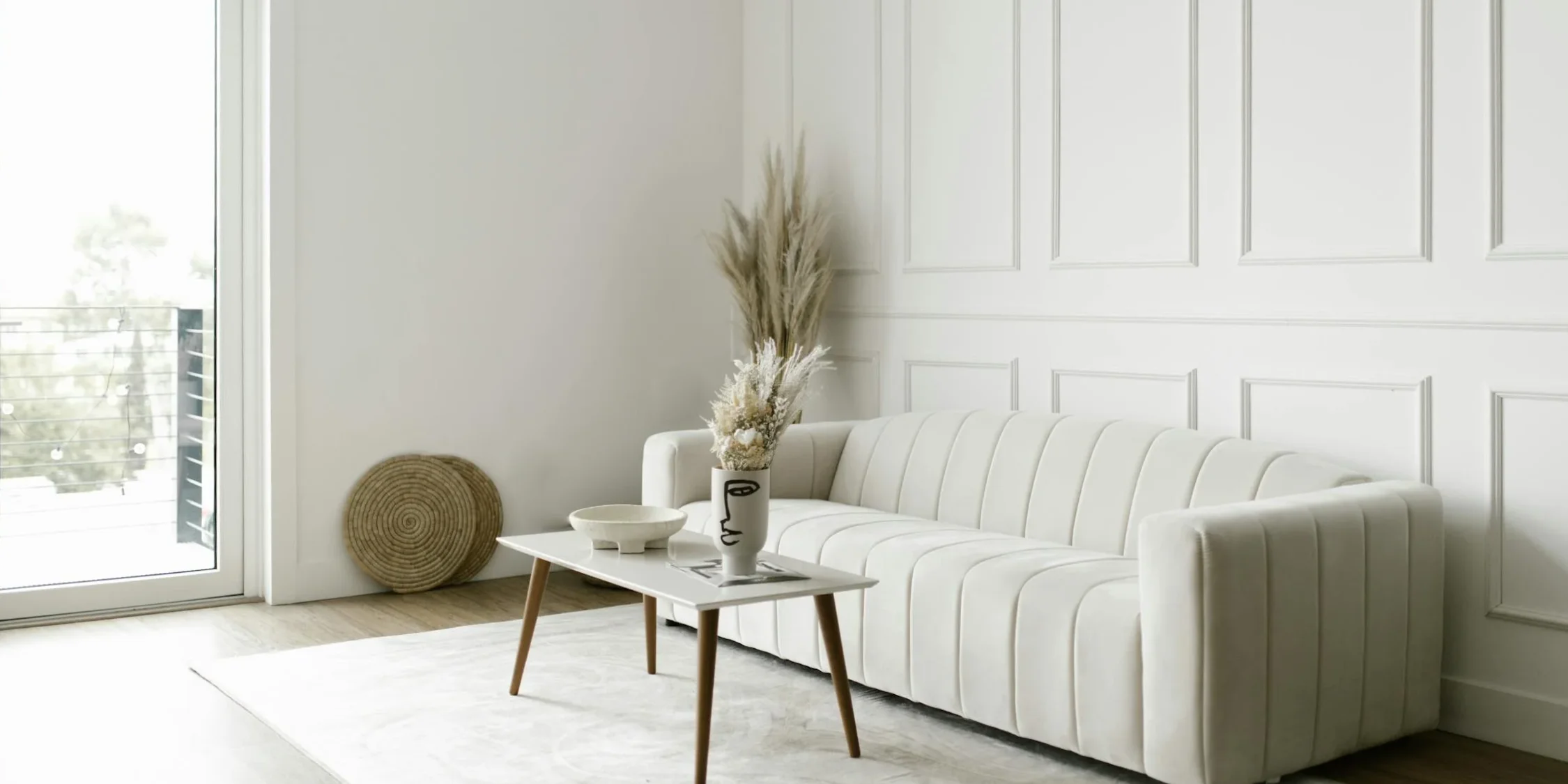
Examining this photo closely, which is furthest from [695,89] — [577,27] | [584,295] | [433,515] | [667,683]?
[667,683]

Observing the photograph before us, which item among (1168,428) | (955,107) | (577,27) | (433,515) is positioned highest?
(577,27)

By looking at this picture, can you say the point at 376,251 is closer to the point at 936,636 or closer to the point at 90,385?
the point at 90,385

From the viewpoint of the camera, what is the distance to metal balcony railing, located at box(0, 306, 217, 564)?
13.3ft

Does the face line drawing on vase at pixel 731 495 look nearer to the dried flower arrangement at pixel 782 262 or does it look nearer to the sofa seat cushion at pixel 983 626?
the sofa seat cushion at pixel 983 626

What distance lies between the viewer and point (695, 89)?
5.20m

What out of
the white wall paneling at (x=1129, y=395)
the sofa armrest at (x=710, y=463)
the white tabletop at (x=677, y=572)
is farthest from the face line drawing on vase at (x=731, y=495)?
the white wall paneling at (x=1129, y=395)

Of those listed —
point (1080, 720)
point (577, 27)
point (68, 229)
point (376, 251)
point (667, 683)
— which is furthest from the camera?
point (577, 27)

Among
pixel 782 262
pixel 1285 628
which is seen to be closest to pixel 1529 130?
pixel 1285 628

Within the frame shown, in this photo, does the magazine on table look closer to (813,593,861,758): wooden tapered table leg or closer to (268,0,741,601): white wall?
(813,593,861,758): wooden tapered table leg

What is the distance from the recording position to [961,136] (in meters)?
4.30

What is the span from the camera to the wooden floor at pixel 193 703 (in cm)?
275

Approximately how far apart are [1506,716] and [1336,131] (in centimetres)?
142

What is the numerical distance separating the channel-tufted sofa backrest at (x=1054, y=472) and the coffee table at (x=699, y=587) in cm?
86

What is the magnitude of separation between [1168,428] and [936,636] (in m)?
0.90
